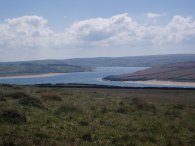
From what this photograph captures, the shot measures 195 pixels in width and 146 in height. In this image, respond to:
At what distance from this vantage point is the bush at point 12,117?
13.8 meters

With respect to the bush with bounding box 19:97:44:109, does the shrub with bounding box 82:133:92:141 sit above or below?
below

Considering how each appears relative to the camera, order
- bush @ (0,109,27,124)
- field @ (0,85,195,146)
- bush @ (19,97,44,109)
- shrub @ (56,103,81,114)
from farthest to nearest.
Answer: bush @ (19,97,44,109), shrub @ (56,103,81,114), bush @ (0,109,27,124), field @ (0,85,195,146)

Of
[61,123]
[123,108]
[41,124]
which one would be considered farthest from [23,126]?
[123,108]

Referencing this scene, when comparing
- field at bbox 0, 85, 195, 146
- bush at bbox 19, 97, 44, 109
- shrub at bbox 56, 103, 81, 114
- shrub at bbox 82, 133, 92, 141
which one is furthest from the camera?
bush at bbox 19, 97, 44, 109

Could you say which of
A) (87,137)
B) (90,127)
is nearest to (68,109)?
(90,127)

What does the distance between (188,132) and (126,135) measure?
2866 millimetres

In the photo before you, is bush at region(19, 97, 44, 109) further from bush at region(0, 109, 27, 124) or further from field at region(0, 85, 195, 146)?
bush at region(0, 109, 27, 124)

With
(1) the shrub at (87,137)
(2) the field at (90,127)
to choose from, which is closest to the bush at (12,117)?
(2) the field at (90,127)

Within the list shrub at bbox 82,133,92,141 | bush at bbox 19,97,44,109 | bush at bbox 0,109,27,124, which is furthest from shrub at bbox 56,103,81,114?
shrub at bbox 82,133,92,141

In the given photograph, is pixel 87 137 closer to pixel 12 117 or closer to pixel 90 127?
pixel 90 127

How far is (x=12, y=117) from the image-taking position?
14.2m

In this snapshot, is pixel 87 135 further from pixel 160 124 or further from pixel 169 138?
pixel 160 124

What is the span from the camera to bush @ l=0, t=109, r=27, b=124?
13.8m

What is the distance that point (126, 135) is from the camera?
1287 centimetres
